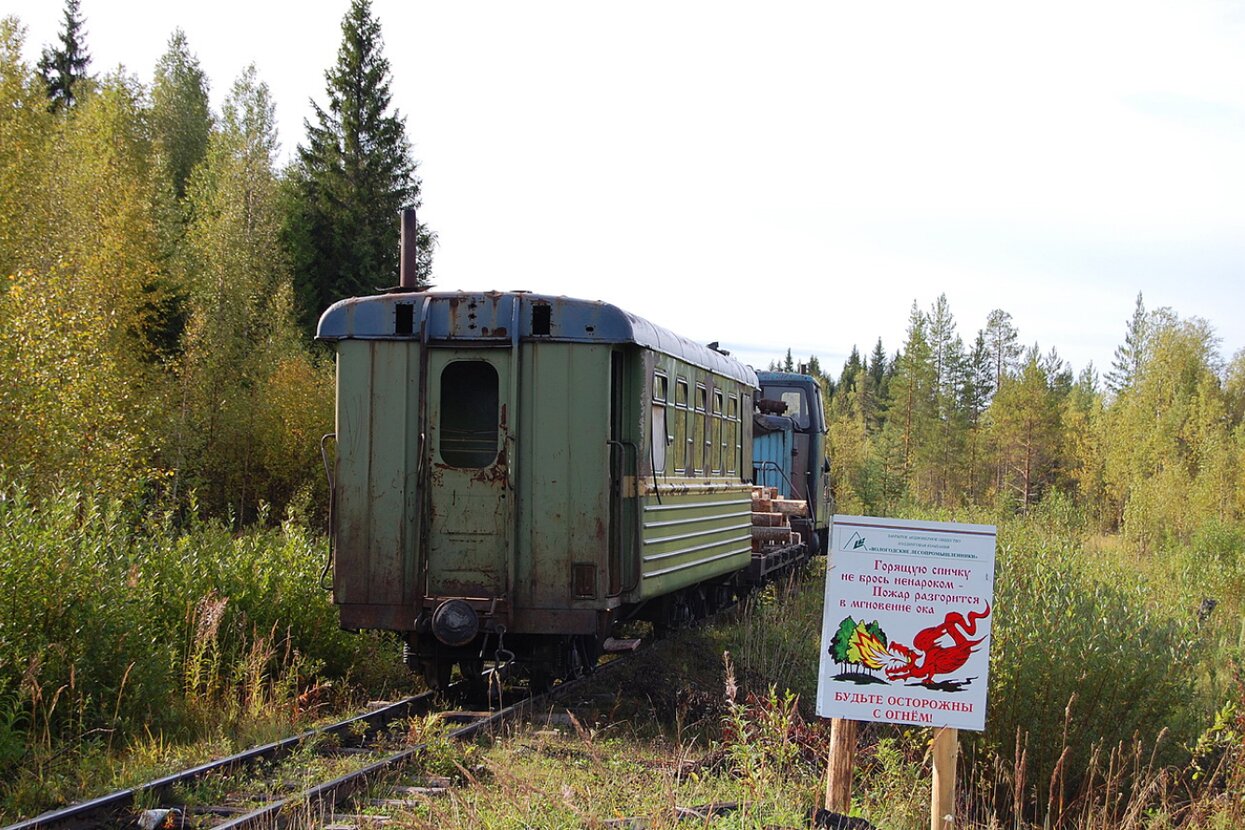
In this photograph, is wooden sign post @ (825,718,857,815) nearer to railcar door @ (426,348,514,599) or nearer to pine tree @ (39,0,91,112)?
railcar door @ (426,348,514,599)

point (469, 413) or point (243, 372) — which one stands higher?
point (243, 372)

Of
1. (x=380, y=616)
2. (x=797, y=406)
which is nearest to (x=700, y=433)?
(x=380, y=616)

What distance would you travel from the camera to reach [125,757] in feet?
24.0

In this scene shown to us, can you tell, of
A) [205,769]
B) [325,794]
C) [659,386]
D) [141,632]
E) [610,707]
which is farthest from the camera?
[659,386]

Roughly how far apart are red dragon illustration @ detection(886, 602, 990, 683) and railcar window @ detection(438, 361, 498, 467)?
14.3 feet

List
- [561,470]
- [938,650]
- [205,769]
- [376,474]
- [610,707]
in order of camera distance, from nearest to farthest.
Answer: [938,650] < [205,769] < [561,470] < [376,474] < [610,707]

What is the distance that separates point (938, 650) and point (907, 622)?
18 cm

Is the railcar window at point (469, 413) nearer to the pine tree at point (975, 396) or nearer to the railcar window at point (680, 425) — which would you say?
the railcar window at point (680, 425)

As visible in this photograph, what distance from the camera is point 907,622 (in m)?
5.39

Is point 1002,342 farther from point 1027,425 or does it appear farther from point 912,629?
point 912,629

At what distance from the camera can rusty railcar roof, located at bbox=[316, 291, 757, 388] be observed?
8883 millimetres

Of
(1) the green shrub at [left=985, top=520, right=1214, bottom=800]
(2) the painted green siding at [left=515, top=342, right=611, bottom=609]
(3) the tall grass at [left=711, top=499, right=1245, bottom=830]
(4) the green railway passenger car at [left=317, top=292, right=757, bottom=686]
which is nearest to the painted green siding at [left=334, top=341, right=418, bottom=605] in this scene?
(4) the green railway passenger car at [left=317, top=292, right=757, bottom=686]

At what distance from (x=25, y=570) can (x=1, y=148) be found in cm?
1466

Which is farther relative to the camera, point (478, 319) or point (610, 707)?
point (610, 707)
